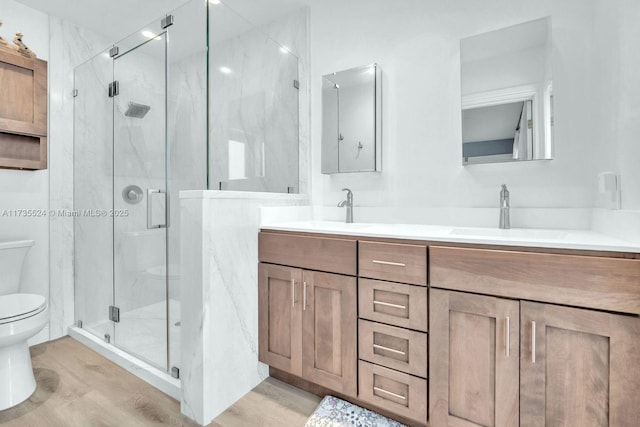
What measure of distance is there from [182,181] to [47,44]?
5.31 ft

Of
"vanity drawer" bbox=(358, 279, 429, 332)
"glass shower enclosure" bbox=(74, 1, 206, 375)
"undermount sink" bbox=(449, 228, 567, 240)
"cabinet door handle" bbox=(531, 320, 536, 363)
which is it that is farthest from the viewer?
"glass shower enclosure" bbox=(74, 1, 206, 375)

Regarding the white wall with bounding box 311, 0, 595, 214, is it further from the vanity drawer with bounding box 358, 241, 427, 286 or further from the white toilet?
the white toilet

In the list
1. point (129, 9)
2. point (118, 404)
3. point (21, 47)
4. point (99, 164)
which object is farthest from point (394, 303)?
point (21, 47)

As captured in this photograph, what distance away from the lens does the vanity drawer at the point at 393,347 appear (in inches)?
48.4

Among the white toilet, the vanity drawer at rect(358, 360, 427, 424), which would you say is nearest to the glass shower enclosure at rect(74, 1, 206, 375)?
the white toilet

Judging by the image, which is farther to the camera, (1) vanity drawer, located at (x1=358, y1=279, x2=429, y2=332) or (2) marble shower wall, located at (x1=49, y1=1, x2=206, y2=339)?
(2) marble shower wall, located at (x1=49, y1=1, x2=206, y2=339)

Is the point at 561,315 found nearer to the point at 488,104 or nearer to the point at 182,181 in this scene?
the point at 488,104

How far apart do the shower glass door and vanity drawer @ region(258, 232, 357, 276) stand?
68cm

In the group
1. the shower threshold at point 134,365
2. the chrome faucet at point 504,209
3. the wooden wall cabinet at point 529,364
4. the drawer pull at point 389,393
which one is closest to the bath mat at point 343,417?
the drawer pull at point 389,393

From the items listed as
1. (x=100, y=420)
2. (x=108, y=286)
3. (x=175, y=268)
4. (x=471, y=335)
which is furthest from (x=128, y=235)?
(x=471, y=335)

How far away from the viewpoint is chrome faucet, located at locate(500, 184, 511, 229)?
1.47 metres

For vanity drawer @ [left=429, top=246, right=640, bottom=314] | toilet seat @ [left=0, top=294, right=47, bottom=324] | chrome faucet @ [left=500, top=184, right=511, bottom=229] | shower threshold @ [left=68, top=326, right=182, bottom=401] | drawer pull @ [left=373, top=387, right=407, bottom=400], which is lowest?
shower threshold @ [left=68, top=326, right=182, bottom=401]

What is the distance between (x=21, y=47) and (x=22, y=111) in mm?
412

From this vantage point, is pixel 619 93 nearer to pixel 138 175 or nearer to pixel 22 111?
pixel 138 175
